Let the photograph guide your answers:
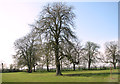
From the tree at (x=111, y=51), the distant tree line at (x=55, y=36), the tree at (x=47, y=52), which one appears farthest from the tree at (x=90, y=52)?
the tree at (x=47, y=52)

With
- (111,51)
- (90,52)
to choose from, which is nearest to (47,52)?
(90,52)

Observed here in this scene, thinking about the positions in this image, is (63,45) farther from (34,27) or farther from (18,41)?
(18,41)

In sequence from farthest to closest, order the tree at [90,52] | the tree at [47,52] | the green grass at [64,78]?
the tree at [90,52] → the tree at [47,52] → the green grass at [64,78]

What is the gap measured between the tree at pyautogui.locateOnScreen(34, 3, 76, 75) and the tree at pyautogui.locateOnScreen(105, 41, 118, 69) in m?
27.2

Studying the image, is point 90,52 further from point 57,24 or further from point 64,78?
point 64,78

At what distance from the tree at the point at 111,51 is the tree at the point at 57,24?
1071 inches

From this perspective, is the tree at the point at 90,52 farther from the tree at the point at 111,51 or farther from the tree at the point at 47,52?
the tree at the point at 47,52

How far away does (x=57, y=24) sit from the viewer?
2491cm

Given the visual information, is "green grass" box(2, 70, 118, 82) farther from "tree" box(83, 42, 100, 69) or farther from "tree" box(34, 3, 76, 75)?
"tree" box(83, 42, 100, 69)

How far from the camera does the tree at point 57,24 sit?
78.9ft

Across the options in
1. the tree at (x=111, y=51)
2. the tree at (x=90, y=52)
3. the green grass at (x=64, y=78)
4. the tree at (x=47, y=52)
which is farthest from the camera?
the tree at (x=111, y=51)

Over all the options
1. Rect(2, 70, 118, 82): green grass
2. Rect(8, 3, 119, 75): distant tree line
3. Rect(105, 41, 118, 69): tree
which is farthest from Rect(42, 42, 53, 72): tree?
Rect(105, 41, 118, 69): tree

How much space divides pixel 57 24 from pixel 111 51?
30.5 metres

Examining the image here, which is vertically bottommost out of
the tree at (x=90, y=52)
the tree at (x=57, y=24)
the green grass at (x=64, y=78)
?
the green grass at (x=64, y=78)
